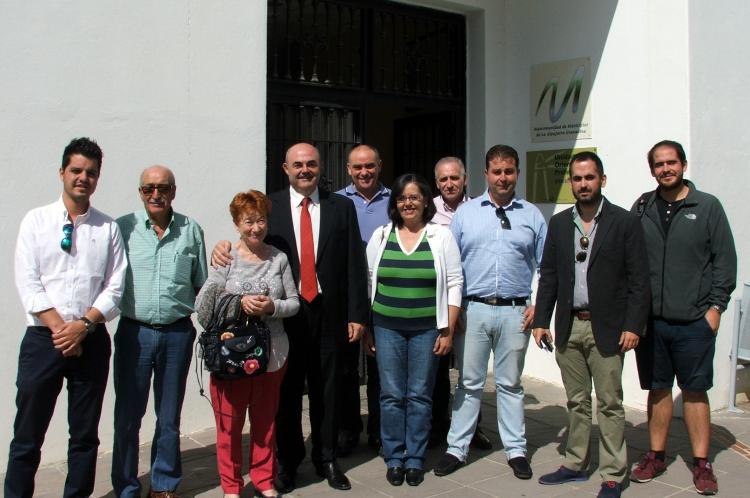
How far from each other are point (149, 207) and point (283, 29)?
295 centimetres

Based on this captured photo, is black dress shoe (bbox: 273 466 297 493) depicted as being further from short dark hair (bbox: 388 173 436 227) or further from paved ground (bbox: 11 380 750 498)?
short dark hair (bbox: 388 173 436 227)

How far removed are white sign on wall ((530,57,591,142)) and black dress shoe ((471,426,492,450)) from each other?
3.01m

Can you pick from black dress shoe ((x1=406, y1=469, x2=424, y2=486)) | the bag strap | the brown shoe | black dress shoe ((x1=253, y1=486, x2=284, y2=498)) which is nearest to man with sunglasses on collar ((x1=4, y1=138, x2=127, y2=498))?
the brown shoe

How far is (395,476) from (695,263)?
2.18m

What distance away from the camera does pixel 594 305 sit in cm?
433

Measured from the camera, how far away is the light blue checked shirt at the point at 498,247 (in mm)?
4684

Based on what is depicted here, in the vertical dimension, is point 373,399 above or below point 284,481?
above

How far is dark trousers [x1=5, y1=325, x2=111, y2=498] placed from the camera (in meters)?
3.77

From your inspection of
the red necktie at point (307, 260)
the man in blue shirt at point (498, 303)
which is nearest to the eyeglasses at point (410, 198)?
the man in blue shirt at point (498, 303)

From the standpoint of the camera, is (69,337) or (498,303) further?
(498,303)

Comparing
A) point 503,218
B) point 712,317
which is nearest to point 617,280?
point 712,317

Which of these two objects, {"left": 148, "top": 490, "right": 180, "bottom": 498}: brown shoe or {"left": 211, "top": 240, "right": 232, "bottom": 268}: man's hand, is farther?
{"left": 148, "top": 490, "right": 180, "bottom": 498}: brown shoe

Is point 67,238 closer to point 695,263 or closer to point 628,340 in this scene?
point 628,340

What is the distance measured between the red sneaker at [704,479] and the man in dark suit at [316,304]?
6.81ft
